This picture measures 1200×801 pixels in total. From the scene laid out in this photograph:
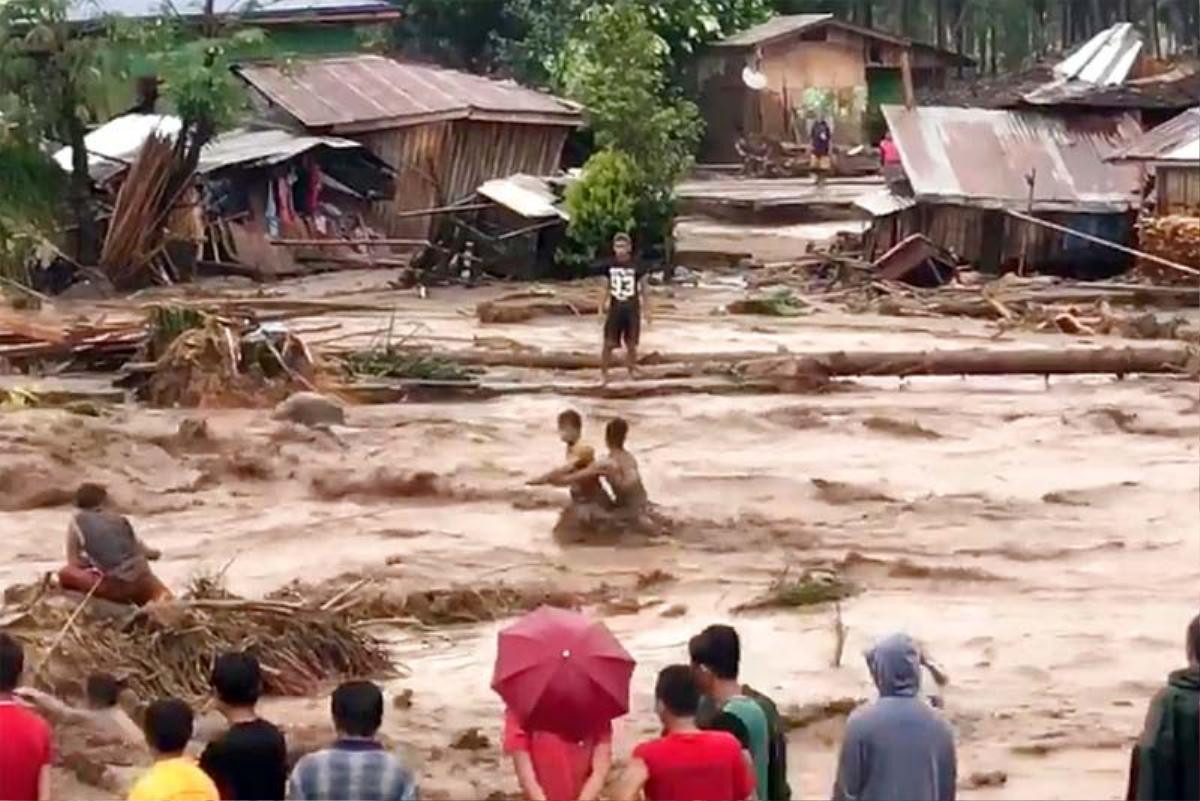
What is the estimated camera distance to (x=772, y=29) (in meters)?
52.1

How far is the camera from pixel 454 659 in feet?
41.3

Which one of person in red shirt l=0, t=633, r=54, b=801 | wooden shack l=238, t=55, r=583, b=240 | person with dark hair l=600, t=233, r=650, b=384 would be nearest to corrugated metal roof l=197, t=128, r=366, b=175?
wooden shack l=238, t=55, r=583, b=240

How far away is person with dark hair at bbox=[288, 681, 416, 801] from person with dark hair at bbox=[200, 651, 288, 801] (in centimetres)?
23

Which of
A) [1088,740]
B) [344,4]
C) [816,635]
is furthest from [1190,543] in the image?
[344,4]

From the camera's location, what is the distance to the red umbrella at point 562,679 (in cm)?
705

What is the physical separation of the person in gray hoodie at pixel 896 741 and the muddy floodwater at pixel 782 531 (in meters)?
3.05

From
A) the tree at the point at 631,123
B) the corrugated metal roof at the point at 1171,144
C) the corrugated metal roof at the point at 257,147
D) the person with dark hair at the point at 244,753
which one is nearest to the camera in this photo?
the person with dark hair at the point at 244,753

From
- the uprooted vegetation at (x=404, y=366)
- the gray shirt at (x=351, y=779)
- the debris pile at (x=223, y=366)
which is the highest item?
the gray shirt at (x=351, y=779)

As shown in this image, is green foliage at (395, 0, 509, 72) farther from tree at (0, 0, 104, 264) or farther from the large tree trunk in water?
the large tree trunk in water

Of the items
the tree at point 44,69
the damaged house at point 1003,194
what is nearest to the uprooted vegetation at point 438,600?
the tree at point 44,69

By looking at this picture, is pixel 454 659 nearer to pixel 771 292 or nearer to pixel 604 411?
pixel 604 411

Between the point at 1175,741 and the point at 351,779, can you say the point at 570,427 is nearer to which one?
the point at 1175,741

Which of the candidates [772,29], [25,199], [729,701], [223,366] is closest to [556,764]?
[729,701]

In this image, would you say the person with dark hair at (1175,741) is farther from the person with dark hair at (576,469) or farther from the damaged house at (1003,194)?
the damaged house at (1003,194)
